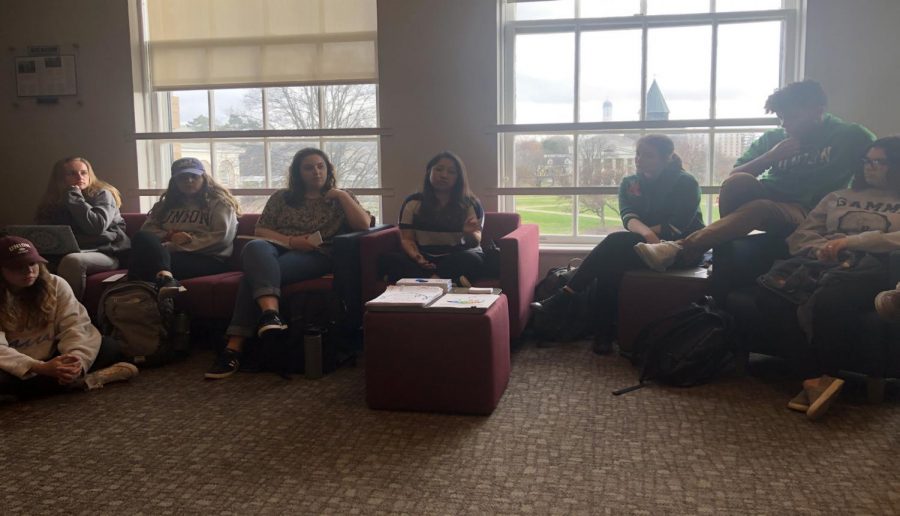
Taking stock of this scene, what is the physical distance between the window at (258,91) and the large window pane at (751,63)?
7.46ft

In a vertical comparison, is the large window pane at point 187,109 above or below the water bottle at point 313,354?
above

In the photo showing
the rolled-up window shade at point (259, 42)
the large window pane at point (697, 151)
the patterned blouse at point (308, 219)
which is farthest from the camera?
the rolled-up window shade at point (259, 42)

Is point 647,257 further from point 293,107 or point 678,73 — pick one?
point 293,107

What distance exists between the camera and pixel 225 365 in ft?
Answer: 11.0

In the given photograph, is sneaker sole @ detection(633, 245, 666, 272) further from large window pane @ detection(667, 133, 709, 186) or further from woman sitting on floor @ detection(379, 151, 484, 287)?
large window pane @ detection(667, 133, 709, 186)

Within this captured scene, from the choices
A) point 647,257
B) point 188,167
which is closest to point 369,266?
point 188,167

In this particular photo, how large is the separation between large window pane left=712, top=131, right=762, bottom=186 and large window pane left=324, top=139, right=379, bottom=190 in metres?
2.24

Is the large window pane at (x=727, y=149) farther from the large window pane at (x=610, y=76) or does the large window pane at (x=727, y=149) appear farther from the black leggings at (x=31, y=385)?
the black leggings at (x=31, y=385)

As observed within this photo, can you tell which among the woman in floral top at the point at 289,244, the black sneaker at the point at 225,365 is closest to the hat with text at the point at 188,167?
the woman in floral top at the point at 289,244

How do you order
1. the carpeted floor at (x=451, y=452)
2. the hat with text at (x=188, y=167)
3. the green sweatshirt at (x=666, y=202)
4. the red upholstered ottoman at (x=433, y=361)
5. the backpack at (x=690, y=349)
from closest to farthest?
the carpeted floor at (x=451, y=452), the red upholstered ottoman at (x=433, y=361), the backpack at (x=690, y=349), the green sweatshirt at (x=666, y=202), the hat with text at (x=188, y=167)

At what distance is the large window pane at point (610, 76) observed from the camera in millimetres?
4516

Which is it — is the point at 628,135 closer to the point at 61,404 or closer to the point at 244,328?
the point at 244,328

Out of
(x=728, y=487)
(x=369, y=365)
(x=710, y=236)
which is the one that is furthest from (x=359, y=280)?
(x=728, y=487)

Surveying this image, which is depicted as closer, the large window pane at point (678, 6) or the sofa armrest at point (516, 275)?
the sofa armrest at point (516, 275)
